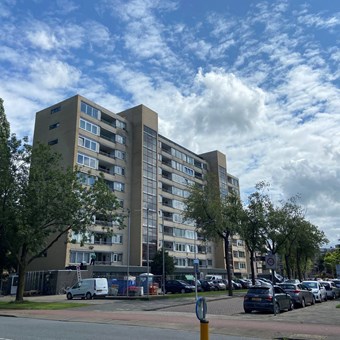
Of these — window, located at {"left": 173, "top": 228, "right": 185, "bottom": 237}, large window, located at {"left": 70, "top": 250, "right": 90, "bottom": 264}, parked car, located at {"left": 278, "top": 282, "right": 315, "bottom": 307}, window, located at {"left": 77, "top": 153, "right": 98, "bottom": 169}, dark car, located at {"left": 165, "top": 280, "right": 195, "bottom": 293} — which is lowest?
parked car, located at {"left": 278, "top": 282, "right": 315, "bottom": 307}

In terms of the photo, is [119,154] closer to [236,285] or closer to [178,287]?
[178,287]

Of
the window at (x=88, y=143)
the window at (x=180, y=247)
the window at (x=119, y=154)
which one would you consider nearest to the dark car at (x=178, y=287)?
the window at (x=88, y=143)

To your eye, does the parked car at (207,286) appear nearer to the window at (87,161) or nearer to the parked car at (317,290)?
the parked car at (317,290)

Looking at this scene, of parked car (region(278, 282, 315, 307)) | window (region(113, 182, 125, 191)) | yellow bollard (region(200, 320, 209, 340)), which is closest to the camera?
yellow bollard (region(200, 320, 209, 340))

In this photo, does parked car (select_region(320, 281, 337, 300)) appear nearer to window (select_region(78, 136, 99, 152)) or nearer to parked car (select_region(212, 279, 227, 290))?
parked car (select_region(212, 279, 227, 290))

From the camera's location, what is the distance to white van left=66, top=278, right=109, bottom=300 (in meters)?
36.4

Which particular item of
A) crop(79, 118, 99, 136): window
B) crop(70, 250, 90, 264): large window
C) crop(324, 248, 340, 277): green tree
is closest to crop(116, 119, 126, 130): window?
crop(79, 118, 99, 136): window

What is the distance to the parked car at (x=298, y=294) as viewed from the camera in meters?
25.2

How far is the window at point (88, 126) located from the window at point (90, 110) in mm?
1590

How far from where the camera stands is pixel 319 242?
58.2 metres

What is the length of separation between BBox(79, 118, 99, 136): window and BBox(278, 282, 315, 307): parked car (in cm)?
3993

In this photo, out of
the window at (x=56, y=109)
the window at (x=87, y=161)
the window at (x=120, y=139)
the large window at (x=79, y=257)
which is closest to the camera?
the large window at (x=79, y=257)

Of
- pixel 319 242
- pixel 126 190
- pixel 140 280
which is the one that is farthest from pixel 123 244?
pixel 319 242

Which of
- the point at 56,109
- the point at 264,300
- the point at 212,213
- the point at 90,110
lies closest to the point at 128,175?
the point at 90,110
